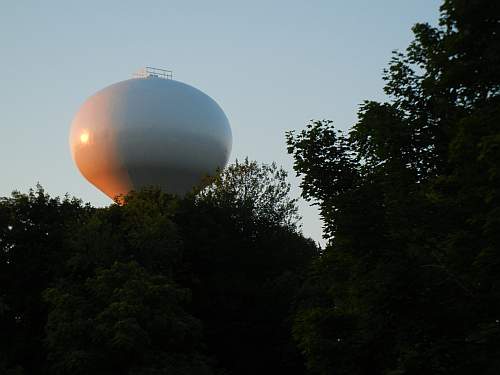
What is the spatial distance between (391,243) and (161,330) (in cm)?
Result: 1411

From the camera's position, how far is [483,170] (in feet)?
56.8

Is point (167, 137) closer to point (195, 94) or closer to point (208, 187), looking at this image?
point (195, 94)

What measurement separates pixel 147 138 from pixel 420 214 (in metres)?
41.4

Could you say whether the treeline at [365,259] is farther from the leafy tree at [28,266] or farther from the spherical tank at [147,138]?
the spherical tank at [147,138]

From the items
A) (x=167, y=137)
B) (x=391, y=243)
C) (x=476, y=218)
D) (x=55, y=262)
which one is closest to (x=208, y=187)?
(x=167, y=137)

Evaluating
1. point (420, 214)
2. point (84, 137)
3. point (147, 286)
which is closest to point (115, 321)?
point (147, 286)

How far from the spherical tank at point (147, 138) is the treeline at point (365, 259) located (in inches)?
749

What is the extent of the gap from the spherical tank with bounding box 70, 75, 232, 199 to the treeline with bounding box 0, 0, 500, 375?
62.4ft

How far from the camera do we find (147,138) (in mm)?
57656

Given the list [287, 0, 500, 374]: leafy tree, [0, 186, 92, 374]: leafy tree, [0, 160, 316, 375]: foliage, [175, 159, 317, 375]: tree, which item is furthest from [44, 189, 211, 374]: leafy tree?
[287, 0, 500, 374]: leafy tree

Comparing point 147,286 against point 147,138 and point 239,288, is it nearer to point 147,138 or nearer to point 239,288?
point 239,288

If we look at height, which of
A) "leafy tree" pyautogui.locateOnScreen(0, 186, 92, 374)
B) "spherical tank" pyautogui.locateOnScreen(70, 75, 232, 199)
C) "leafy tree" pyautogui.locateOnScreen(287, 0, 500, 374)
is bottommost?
"leafy tree" pyautogui.locateOnScreen(287, 0, 500, 374)

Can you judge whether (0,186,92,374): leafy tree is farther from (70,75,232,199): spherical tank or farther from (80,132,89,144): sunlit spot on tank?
(80,132,89,144): sunlit spot on tank

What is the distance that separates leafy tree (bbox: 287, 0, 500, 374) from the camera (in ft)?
56.0
